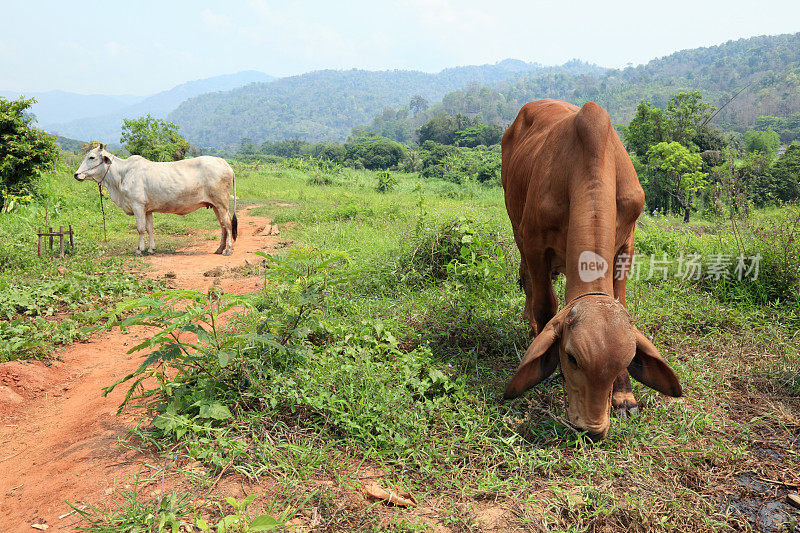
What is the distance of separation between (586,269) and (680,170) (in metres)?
22.7

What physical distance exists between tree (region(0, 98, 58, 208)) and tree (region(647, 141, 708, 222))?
21.1 meters

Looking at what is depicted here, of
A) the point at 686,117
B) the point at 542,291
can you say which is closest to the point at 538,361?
the point at 542,291

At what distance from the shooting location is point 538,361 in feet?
9.39

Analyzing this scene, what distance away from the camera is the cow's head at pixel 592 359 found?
8.42 ft

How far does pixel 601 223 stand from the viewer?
2.94 metres

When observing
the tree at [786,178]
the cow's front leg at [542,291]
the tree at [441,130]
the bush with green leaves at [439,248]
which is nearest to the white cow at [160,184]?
the bush with green leaves at [439,248]

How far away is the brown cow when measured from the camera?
8.61ft

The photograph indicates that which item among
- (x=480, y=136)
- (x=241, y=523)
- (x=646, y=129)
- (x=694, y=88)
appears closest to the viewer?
(x=241, y=523)

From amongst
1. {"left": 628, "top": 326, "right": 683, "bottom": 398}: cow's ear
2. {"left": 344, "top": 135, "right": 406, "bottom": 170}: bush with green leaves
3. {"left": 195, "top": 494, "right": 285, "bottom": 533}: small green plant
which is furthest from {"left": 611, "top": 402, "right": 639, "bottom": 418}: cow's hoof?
{"left": 344, "top": 135, "right": 406, "bottom": 170}: bush with green leaves

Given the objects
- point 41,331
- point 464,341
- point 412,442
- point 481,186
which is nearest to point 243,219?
point 41,331

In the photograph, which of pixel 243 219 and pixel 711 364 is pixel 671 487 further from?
pixel 243 219

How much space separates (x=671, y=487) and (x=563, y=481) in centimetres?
57

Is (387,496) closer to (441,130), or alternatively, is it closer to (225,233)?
(225,233)

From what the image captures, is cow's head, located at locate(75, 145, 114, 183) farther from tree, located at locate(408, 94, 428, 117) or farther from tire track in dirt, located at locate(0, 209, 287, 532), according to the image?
tree, located at locate(408, 94, 428, 117)
